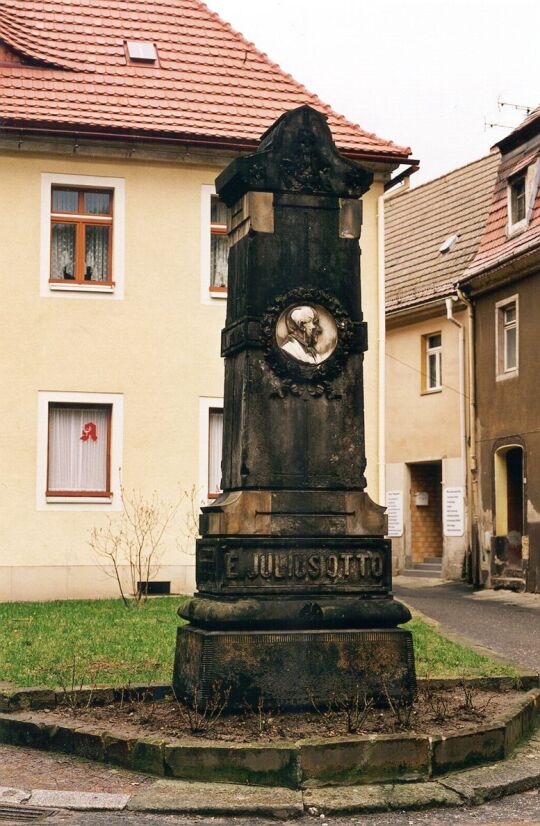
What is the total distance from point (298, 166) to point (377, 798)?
13.6ft

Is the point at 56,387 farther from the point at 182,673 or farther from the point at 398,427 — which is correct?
the point at 398,427

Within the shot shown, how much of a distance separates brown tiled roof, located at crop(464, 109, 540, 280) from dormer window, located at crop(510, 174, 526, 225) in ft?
0.70

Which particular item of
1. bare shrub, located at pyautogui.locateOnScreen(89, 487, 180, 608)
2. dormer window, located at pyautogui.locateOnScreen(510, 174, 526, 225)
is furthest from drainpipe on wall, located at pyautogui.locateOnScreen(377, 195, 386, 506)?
dormer window, located at pyautogui.locateOnScreen(510, 174, 526, 225)

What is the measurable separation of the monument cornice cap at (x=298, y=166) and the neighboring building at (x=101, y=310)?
1045cm

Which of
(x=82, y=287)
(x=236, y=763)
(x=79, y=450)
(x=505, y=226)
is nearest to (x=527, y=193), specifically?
(x=505, y=226)

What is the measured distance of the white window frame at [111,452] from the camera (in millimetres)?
18281

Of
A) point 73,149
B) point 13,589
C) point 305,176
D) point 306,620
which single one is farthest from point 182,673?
point 73,149

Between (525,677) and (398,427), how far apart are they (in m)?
21.0

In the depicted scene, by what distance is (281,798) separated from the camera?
6246 mm

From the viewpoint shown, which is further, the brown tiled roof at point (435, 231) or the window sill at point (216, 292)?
the brown tiled roof at point (435, 231)

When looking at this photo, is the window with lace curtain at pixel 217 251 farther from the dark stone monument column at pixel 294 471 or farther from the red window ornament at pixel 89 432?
the dark stone monument column at pixel 294 471

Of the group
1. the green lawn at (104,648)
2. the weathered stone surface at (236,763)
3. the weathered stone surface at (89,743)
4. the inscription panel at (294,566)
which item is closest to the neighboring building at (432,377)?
the green lawn at (104,648)

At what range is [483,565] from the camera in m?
24.7

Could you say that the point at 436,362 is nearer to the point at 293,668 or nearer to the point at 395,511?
the point at 395,511
